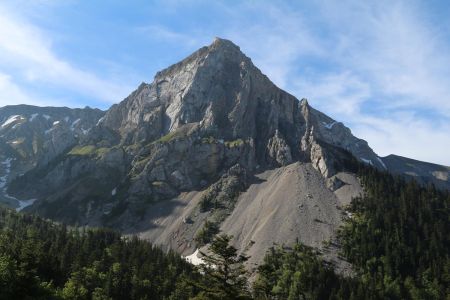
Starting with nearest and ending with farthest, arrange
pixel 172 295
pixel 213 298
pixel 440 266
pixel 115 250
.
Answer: pixel 213 298
pixel 172 295
pixel 115 250
pixel 440 266

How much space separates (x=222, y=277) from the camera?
1853 inches

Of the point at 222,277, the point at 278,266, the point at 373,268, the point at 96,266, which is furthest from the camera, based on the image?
the point at 373,268

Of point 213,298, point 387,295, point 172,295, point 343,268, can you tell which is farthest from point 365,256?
point 213,298

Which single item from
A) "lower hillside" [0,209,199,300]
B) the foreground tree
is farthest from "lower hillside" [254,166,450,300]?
the foreground tree

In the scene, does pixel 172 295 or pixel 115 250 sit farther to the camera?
pixel 115 250

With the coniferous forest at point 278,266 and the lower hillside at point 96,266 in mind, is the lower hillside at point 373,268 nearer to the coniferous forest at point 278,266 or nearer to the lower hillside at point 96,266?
the coniferous forest at point 278,266

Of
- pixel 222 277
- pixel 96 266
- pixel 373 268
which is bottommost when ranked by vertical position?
pixel 96 266

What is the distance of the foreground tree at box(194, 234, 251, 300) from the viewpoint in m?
45.5

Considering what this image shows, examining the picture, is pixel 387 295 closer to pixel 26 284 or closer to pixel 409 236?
pixel 409 236

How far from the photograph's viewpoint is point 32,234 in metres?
174

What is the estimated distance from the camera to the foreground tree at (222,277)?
149 ft

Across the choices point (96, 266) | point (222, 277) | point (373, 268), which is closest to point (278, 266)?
point (373, 268)

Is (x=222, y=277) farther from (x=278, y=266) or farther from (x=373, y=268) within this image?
(x=373, y=268)

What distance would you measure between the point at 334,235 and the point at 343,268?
18968 mm
